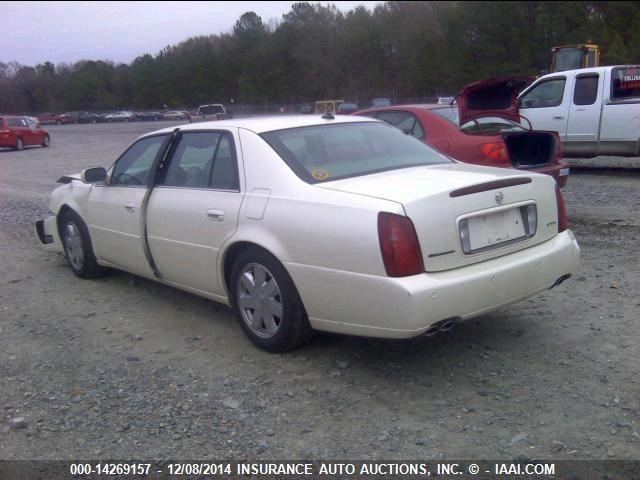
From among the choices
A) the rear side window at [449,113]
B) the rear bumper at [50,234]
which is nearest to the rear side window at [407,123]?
the rear side window at [449,113]

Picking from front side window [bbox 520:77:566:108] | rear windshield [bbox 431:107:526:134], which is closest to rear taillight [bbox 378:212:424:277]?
rear windshield [bbox 431:107:526:134]

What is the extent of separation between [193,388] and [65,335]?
59.3 inches

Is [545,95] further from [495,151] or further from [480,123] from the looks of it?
[495,151]

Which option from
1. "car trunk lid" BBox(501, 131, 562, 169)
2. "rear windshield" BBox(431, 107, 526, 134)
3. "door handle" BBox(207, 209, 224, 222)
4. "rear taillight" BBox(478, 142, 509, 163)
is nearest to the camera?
"door handle" BBox(207, 209, 224, 222)

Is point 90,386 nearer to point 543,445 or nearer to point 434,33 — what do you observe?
point 543,445

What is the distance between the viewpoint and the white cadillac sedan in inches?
143

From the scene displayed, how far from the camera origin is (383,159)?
4.69 metres

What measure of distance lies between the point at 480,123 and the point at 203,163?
4.90 m

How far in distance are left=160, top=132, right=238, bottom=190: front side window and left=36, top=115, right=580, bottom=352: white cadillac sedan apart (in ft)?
0.04

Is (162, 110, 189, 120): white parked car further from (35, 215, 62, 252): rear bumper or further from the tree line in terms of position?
(35, 215, 62, 252): rear bumper

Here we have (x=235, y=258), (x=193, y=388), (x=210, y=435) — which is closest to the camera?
(x=210, y=435)

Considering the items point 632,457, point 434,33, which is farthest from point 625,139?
point 632,457

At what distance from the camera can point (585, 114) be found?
39.2 feet

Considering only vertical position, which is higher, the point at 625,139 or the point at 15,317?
the point at 625,139
